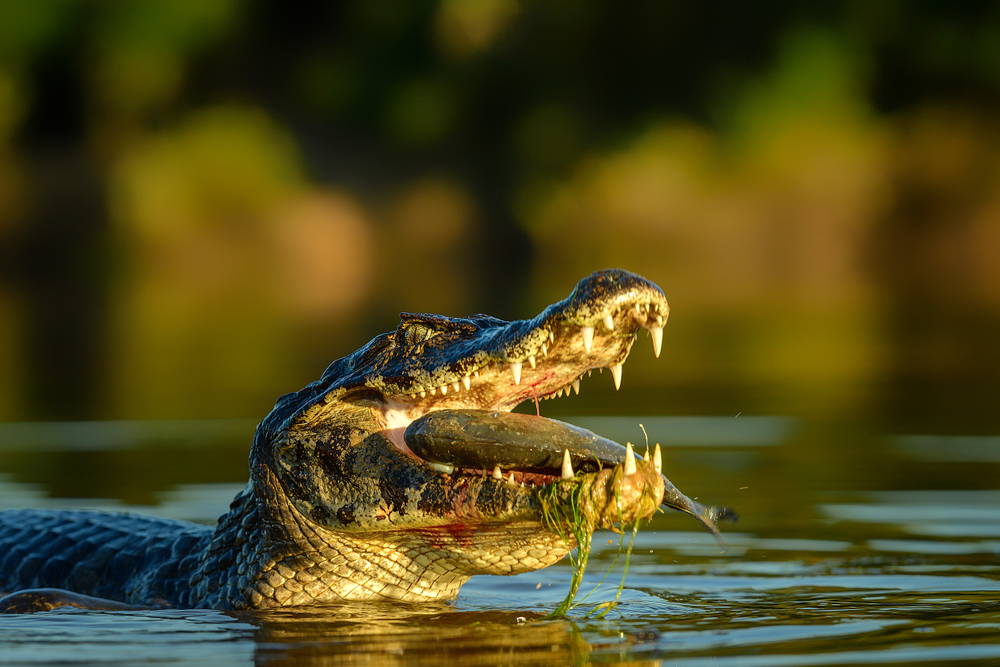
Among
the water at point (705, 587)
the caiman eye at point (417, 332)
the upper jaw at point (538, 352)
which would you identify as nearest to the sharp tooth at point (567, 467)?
the upper jaw at point (538, 352)

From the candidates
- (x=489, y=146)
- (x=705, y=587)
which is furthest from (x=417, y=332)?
Result: (x=489, y=146)

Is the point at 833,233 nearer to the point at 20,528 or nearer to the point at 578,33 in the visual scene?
the point at 578,33

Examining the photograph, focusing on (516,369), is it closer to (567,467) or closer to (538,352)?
(538,352)

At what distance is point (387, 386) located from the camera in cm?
377

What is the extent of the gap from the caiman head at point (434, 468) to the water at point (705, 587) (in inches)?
6.5

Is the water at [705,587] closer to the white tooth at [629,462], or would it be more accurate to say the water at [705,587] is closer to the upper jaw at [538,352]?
the white tooth at [629,462]

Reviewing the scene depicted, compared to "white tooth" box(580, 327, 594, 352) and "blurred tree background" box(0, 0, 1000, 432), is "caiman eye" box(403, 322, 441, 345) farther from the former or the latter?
"blurred tree background" box(0, 0, 1000, 432)

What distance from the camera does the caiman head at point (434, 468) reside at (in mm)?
3455

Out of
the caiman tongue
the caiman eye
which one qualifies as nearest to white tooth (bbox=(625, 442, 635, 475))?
the caiman tongue

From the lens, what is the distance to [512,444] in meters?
3.55

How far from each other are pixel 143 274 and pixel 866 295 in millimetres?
17926

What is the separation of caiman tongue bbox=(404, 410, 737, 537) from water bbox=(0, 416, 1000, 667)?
17.6 inches

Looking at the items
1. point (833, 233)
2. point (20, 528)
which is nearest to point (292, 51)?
point (833, 233)

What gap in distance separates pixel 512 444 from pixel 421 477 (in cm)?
29
